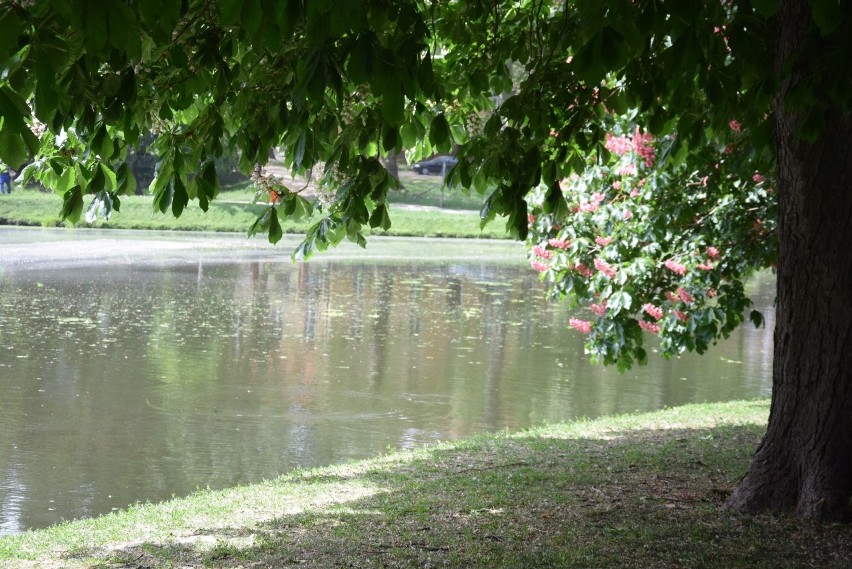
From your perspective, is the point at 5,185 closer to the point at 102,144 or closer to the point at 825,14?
the point at 102,144

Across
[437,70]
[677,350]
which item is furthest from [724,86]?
[677,350]

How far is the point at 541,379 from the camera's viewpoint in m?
14.1

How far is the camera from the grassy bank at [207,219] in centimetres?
4288

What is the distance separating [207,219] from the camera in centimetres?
4491

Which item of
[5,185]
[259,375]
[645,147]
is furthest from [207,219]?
[645,147]

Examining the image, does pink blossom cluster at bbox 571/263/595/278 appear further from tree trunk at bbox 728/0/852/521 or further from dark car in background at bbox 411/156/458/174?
dark car in background at bbox 411/156/458/174

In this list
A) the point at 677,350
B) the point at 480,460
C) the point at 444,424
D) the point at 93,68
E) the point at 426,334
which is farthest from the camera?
the point at 426,334

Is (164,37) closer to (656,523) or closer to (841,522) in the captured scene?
(656,523)

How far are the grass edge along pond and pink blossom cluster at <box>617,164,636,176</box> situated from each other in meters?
2.71

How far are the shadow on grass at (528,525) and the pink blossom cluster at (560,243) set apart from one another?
108 inches

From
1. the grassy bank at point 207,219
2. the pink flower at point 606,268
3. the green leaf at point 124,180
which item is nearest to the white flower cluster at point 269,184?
the green leaf at point 124,180

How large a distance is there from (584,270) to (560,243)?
1.24ft

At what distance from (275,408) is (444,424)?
1.89 metres

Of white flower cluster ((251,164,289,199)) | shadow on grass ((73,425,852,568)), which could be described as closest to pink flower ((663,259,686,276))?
shadow on grass ((73,425,852,568))
